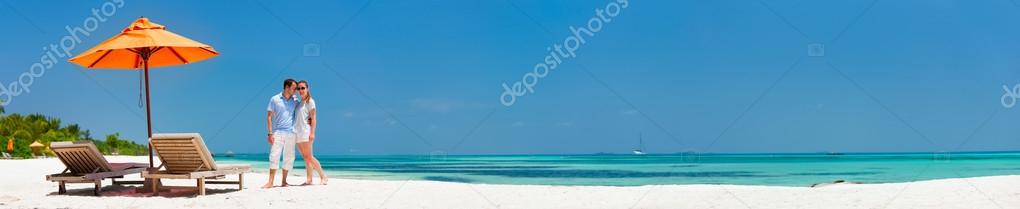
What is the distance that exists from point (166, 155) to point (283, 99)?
1.39 meters

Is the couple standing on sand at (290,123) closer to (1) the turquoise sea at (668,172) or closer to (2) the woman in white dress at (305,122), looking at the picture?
(2) the woman in white dress at (305,122)

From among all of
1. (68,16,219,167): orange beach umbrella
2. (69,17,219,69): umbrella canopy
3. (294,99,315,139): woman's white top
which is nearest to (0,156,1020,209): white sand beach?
(294,99,315,139): woman's white top

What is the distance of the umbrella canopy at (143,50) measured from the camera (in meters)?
8.62

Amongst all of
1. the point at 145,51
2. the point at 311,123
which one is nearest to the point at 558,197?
the point at 311,123

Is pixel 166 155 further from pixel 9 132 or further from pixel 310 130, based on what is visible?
pixel 9 132

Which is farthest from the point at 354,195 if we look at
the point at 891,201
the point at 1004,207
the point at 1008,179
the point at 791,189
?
the point at 1008,179

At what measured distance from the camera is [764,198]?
25.4ft

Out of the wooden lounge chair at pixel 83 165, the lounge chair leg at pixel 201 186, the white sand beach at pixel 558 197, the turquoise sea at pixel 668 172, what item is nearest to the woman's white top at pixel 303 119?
the white sand beach at pixel 558 197

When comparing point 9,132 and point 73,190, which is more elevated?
point 9,132

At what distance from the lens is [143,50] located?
9492mm

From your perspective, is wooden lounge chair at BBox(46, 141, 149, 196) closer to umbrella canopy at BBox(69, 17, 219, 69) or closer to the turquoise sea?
umbrella canopy at BBox(69, 17, 219, 69)

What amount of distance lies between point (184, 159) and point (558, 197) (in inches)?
155

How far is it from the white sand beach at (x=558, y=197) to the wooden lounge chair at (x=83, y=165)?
197mm

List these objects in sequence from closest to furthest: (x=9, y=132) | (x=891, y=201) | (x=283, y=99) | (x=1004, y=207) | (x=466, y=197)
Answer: (x=1004, y=207) → (x=891, y=201) → (x=466, y=197) → (x=283, y=99) → (x=9, y=132)
